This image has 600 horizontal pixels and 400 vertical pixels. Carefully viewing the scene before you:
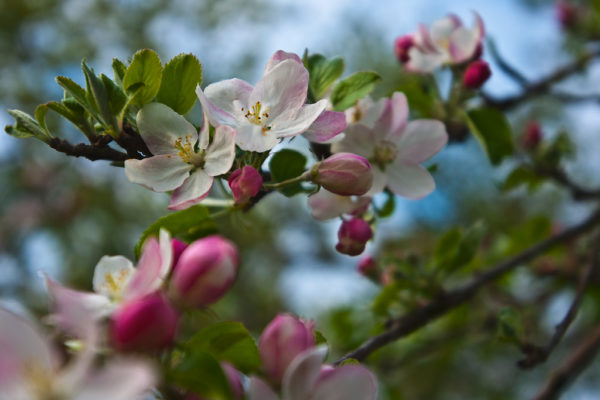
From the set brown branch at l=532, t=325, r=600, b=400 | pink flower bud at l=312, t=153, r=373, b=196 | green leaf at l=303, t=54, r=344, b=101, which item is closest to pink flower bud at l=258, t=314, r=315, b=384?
pink flower bud at l=312, t=153, r=373, b=196

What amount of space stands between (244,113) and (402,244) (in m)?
3.65

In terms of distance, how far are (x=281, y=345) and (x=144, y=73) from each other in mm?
379

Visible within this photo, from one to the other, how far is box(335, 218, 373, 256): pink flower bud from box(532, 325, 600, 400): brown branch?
0.70m

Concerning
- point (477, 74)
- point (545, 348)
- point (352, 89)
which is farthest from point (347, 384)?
point (477, 74)

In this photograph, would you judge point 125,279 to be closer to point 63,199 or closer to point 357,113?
point 357,113

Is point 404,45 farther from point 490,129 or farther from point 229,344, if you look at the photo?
point 229,344

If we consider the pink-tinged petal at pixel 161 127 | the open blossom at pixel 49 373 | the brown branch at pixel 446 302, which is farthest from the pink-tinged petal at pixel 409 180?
the open blossom at pixel 49 373

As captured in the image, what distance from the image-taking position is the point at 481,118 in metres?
1.16

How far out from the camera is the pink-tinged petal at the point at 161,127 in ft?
2.40

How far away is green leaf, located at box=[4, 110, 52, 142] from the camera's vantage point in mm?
705

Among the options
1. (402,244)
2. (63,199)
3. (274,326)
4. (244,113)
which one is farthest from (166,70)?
(63,199)

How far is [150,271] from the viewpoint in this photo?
0.53 m

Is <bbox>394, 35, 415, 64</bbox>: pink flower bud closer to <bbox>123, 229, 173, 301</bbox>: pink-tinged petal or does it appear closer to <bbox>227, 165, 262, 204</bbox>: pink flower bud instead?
<bbox>227, 165, 262, 204</bbox>: pink flower bud

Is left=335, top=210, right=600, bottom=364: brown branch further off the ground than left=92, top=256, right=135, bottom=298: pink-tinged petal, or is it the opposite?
left=92, top=256, right=135, bottom=298: pink-tinged petal
